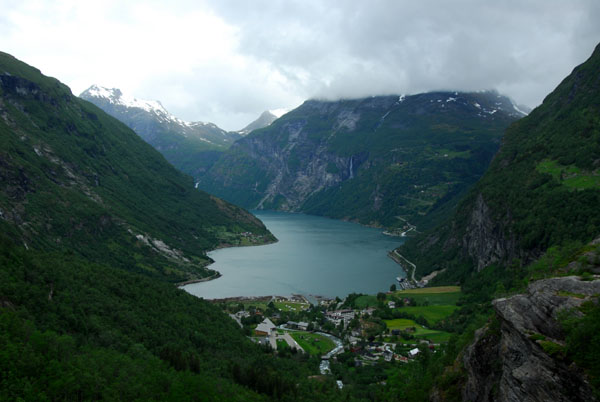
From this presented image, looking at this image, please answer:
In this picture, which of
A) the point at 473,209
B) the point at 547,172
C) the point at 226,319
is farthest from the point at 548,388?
the point at 473,209

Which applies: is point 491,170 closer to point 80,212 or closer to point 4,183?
point 80,212

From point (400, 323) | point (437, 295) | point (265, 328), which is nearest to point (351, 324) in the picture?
point (400, 323)

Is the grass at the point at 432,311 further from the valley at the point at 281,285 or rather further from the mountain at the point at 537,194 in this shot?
the mountain at the point at 537,194

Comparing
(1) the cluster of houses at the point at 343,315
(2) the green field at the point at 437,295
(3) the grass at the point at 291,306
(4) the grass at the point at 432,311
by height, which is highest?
(2) the green field at the point at 437,295

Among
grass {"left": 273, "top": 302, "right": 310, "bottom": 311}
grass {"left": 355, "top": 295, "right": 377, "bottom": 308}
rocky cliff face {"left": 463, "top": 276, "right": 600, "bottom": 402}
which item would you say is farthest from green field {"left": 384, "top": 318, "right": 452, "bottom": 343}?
rocky cliff face {"left": 463, "top": 276, "right": 600, "bottom": 402}

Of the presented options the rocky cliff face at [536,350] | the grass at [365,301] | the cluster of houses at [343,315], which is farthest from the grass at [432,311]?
the rocky cliff face at [536,350]
